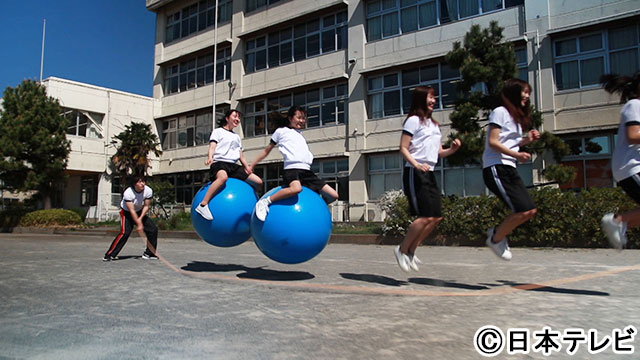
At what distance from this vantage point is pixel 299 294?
15.2 ft

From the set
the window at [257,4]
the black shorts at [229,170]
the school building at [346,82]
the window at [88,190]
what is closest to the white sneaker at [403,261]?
the black shorts at [229,170]

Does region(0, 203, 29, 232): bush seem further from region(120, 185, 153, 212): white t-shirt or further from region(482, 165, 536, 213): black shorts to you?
region(482, 165, 536, 213): black shorts

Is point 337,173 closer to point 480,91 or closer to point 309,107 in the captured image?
point 309,107

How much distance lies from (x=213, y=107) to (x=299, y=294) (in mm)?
27907

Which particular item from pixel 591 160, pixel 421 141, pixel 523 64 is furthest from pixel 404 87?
pixel 421 141

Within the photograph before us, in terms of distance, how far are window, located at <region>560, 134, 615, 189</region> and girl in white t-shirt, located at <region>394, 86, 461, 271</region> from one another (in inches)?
598

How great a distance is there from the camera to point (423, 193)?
16.6 ft

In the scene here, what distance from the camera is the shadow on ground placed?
5.90 m

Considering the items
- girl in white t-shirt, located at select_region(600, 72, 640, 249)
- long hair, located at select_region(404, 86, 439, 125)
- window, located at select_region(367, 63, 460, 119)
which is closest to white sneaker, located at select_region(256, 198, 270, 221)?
long hair, located at select_region(404, 86, 439, 125)

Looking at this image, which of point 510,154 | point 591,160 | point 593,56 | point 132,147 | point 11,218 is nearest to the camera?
point 510,154

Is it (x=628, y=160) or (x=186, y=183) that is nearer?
(x=628, y=160)

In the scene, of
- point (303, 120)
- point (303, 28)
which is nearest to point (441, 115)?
point (303, 28)

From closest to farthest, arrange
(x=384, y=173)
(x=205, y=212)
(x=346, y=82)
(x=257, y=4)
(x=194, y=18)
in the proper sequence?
(x=205, y=212), (x=384, y=173), (x=346, y=82), (x=257, y=4), (x=194, y=18)

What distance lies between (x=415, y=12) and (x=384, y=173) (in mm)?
8261
